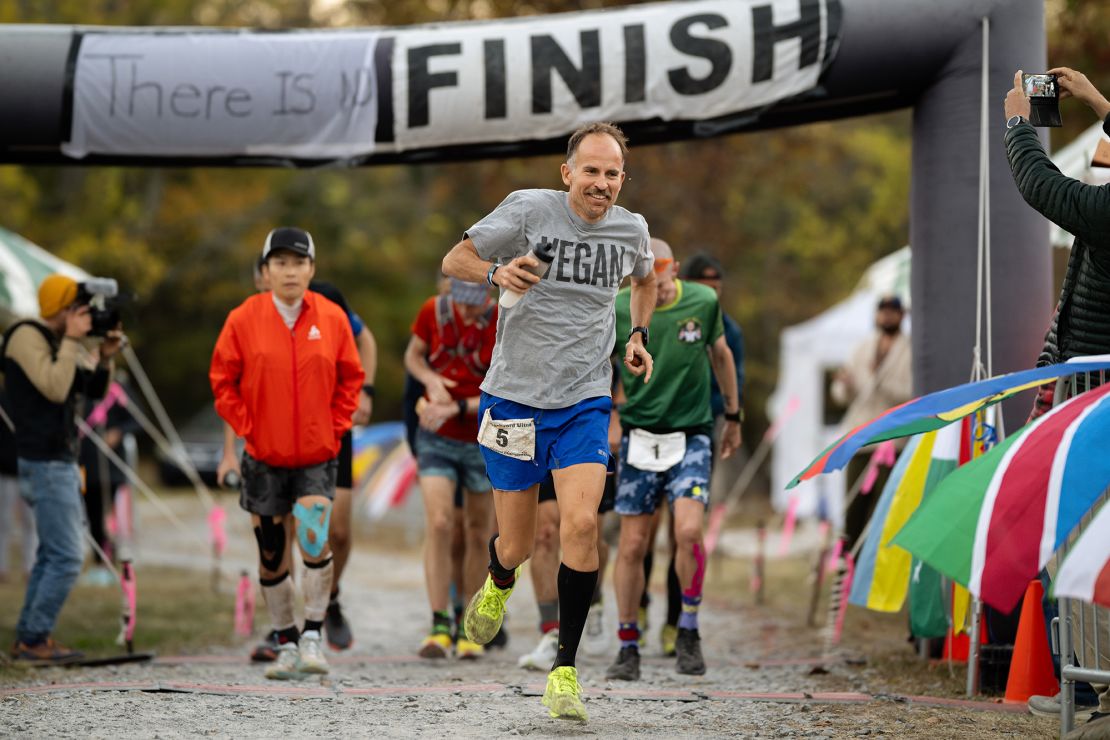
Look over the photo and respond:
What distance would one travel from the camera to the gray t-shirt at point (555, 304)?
5566 mm

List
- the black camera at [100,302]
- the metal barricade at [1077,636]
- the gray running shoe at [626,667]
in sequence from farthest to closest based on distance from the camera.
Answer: the black camera at [100,302], the gray running shoe at [626,667], the metal barricade at [1077,636]

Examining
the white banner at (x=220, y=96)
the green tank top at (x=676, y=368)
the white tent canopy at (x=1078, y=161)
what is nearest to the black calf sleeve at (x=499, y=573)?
the green tank top at (x=676, y=368)

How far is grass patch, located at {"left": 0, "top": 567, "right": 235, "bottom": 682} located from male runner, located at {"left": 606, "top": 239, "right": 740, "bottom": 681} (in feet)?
9.47

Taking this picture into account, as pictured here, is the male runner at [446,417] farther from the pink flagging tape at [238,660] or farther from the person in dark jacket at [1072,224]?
the person in dark jacket at [1072,224]

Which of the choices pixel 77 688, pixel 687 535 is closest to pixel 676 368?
pixel 687 535

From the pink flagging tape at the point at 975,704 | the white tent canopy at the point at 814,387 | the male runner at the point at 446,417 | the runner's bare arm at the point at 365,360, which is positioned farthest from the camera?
the white tent canopy at the point at 814,387

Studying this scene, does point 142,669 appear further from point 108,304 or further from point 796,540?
point 796,540

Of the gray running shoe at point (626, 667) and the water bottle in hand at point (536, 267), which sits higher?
the water bottle in hand at point (536, 267)

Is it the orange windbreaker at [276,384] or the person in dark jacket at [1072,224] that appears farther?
the orange windbreaker at [276,384]

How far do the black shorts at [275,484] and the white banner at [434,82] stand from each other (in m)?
2.21

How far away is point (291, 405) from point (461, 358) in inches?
59.3

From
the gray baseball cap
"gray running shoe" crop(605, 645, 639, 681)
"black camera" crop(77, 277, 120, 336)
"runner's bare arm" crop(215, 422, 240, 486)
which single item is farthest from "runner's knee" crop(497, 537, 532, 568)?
"black camera" crop(77, 277, 120, 336)

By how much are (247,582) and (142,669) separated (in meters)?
1.58

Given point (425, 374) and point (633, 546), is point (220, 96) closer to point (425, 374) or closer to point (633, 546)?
point (425, 374)
